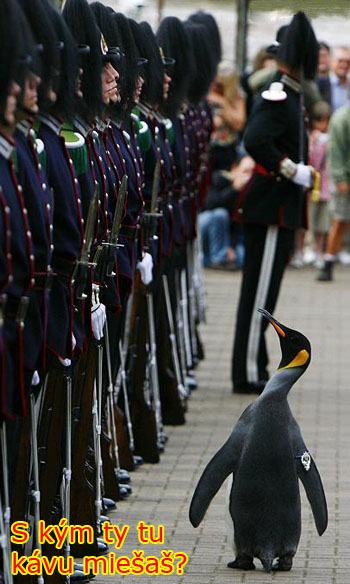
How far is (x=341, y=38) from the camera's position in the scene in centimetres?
2166

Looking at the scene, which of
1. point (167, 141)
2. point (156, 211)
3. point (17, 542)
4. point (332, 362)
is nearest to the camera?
point (17, 542)

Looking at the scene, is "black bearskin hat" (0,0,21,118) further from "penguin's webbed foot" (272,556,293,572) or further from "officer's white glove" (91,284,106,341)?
"penguin's webbed foot" (272,556,293,572)

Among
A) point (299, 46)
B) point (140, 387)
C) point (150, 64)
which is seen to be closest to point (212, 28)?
point (299, 46)

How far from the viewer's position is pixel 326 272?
60.1ft

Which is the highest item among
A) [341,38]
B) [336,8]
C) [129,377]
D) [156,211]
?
[336,8]

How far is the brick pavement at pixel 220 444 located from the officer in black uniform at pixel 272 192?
0.35 metres

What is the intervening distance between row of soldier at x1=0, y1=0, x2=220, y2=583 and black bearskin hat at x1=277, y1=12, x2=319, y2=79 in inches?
24.5

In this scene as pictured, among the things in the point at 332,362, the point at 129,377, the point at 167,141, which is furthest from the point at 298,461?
the point at 332,362

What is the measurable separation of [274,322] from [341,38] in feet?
49.2

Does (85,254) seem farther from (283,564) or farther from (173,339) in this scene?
(173,339)

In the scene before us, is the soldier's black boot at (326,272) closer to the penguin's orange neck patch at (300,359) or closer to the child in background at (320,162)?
the child in background at (320,162)

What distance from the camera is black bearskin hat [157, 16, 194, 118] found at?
10859 millimetres

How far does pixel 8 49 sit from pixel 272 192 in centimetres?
615

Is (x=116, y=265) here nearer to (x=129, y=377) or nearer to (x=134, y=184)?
(x=134, y=184)
